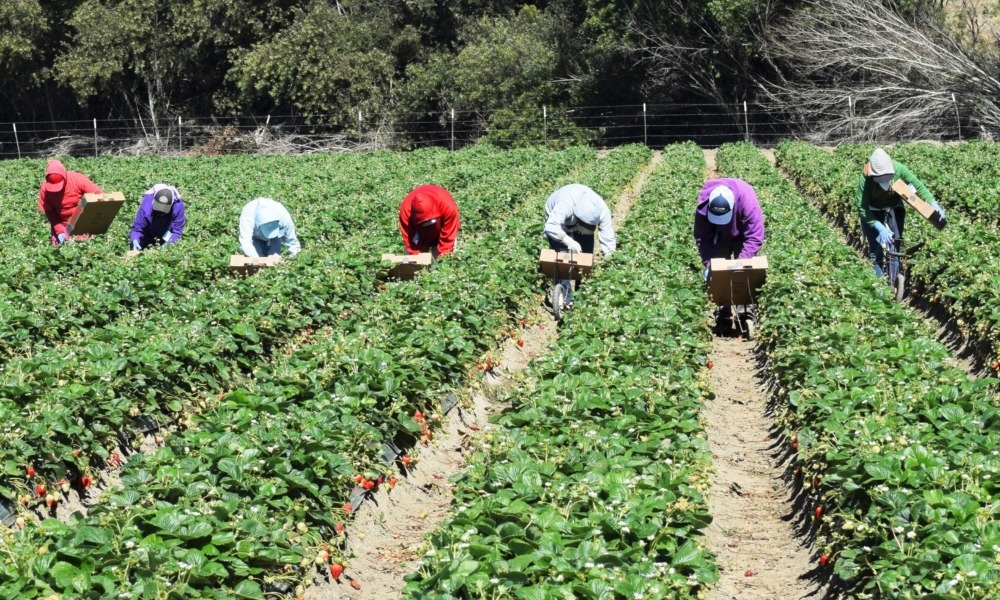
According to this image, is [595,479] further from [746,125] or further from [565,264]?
[746,125]

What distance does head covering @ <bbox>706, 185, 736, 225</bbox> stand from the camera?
962 centimetres

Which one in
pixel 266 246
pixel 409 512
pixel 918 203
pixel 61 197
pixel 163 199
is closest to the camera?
pixel 409 512

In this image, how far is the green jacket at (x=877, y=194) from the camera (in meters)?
10.6

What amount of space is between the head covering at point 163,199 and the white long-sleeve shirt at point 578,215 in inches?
173

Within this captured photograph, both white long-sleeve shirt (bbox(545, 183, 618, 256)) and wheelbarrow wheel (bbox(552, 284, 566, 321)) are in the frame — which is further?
wheelbarrow wheel (bbox(552, 284, 566, 321))

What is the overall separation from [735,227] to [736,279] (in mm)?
647

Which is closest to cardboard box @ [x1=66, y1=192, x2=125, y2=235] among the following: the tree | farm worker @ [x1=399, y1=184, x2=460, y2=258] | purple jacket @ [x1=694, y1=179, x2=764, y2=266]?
farm worker @ [x1=399, y1=184, x2=460, y2=258]

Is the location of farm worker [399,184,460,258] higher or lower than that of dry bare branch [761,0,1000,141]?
lower

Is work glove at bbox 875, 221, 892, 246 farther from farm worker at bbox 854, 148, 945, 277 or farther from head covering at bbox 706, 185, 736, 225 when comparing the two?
head covering at bbox 706, 185, 736, 225

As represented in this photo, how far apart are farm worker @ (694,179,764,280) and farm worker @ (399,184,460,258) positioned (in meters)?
2.54

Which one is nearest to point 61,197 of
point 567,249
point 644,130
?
point 567,249

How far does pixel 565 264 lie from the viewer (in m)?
10.4

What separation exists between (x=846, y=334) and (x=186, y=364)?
15.8ft

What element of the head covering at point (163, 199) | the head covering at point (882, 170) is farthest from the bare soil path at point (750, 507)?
the head covering at point (163, 199)
